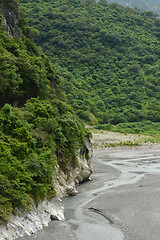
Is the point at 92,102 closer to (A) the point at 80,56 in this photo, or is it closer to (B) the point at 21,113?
(A) the point at 80,56

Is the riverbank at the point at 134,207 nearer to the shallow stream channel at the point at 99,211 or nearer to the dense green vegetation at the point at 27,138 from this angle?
the shallow stream channel at the point at 99,211

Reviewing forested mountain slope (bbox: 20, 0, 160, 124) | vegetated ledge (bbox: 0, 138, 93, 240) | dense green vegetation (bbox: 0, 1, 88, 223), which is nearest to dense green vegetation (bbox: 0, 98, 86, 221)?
dense green vegetation (bbox: 0, 1, 88, 223)

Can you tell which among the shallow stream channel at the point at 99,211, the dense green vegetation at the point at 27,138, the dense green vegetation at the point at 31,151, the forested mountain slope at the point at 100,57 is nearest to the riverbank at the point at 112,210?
the shallow stream channel at the point at 99,211

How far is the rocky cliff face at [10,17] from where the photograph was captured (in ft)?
123

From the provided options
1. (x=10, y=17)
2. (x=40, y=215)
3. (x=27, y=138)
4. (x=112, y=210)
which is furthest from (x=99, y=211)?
(x=10, y=17)

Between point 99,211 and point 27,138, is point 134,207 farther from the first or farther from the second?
point 27,138

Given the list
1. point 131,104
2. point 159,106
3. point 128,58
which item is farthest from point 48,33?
point 159,106

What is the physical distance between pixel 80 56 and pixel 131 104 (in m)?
32.1

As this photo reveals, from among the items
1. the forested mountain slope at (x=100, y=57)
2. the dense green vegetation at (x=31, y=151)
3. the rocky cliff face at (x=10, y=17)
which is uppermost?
the forested mountain slope at (x=100, y=57)

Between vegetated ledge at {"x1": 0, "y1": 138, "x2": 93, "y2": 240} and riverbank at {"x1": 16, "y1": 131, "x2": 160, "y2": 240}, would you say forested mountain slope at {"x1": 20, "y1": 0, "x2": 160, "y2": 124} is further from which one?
vegetated ledge at {"x1": 0, "y1": 138, "x2": 93, "y2": 240}

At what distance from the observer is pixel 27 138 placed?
19594 mm

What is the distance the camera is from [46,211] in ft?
56.7

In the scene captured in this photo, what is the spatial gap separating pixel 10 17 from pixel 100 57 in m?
94.7

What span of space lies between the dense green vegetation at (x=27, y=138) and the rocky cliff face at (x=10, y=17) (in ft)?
9.93
